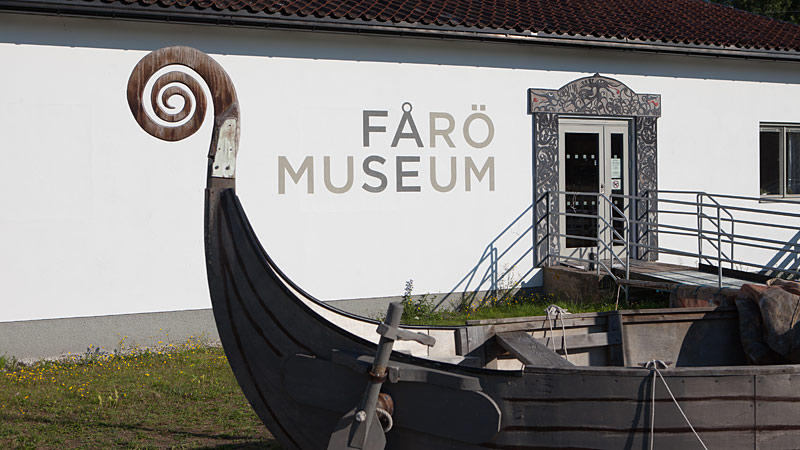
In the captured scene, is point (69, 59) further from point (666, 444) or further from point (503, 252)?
point (666, 444)

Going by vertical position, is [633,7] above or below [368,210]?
above

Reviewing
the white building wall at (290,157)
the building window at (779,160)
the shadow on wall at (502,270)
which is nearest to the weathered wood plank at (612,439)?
the white building wall at (290,157)

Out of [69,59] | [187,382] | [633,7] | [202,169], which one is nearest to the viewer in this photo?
[187,382]

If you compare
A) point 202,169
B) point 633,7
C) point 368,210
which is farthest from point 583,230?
point 202,169

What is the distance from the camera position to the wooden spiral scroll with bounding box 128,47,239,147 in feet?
14.9

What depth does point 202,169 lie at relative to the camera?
9102 mm

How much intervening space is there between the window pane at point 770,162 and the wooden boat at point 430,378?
27.9ft

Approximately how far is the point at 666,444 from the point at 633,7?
1126cm

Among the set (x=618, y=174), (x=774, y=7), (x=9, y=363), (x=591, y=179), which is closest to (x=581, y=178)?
(x=591, y=179)

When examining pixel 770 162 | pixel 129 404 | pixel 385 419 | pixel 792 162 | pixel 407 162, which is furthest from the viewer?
pixel 792 162

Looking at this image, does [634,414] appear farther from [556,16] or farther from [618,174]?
[556,16]

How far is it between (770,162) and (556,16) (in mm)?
4204

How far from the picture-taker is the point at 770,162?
12.8m

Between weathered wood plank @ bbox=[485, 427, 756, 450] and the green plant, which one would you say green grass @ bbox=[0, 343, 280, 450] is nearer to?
the green plant
